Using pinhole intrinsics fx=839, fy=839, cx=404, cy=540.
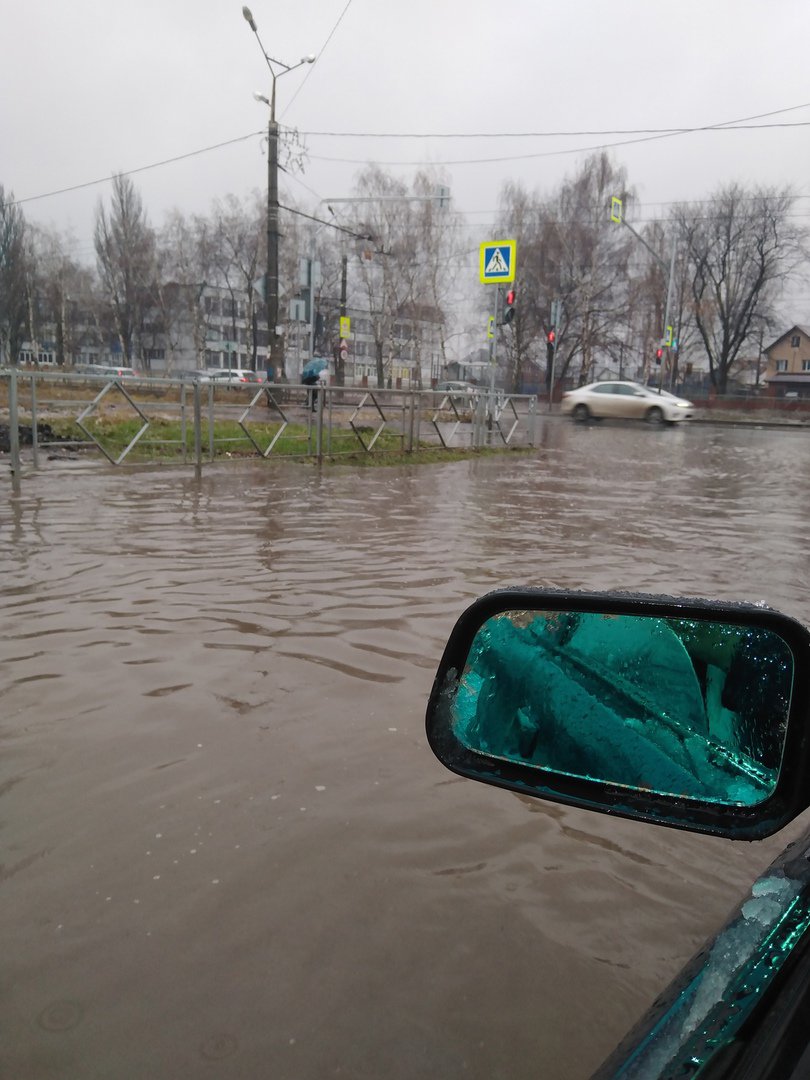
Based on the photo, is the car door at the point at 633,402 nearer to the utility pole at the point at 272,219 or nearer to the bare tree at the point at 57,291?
the utility pole at the point at 272,219

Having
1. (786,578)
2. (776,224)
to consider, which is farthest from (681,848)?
(776,224)

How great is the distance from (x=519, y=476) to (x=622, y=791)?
462 inches

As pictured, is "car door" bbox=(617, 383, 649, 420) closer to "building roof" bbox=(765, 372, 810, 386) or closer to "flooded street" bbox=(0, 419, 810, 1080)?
"flooded street" bbox=(0, 419, 810, 1080)

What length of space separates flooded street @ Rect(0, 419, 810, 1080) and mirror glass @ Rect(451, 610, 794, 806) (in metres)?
0.86

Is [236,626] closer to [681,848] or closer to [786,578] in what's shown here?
[681,848]

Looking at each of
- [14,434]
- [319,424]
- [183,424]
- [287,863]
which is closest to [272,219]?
[319,424]

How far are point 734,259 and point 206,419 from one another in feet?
170

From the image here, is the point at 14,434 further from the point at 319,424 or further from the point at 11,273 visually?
the point at 11,273

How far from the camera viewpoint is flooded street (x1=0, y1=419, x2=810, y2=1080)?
179 cm

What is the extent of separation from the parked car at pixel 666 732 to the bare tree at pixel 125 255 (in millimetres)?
60890

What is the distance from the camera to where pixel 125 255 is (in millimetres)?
58000

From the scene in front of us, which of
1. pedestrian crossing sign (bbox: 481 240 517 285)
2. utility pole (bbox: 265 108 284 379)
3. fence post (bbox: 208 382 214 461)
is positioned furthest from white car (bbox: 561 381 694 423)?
fence post (bbox: 208 382 214 461)

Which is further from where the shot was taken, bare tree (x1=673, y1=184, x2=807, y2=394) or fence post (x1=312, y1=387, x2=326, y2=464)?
bare tree (x1=673, y1=184, x2=807, y2=394)

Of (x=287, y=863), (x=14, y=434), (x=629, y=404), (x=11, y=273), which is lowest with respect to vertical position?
(x=287, y=863)
